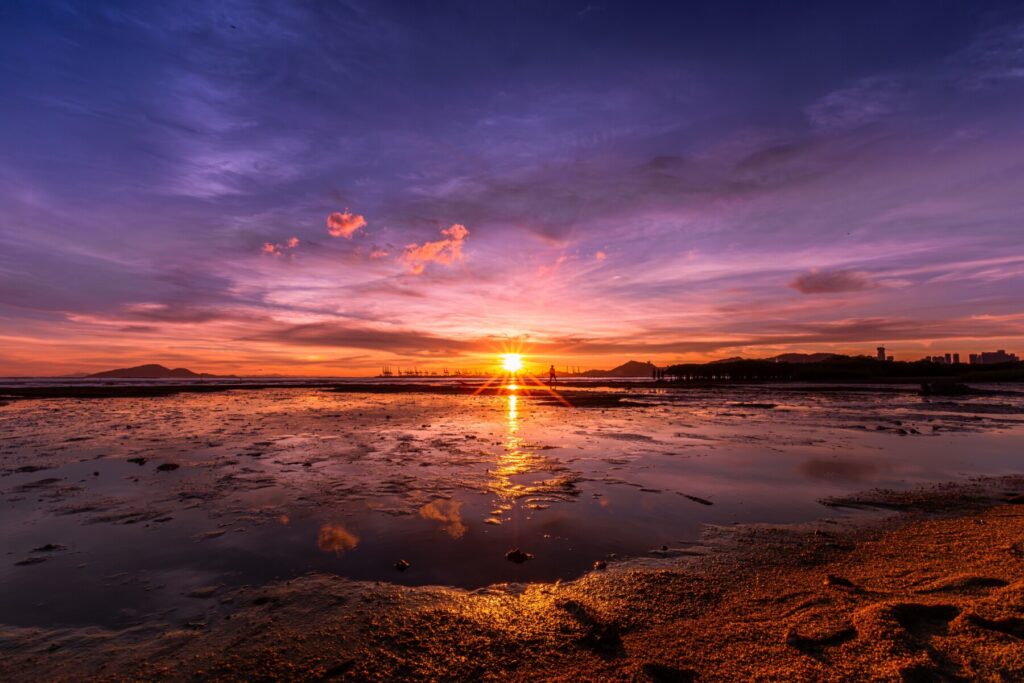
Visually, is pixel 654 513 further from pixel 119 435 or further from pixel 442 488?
pixel 119 435

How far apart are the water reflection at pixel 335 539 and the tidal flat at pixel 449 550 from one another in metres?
0.05

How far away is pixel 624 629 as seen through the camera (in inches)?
162

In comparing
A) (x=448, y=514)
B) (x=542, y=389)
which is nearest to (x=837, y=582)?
(x=448, y=514)

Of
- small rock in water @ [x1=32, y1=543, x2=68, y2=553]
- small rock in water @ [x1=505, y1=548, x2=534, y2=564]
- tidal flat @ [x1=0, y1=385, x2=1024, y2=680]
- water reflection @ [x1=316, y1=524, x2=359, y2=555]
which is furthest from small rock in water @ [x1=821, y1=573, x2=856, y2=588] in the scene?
small rock in water @ [x1=32, y1=543, x2=68, y2=553]

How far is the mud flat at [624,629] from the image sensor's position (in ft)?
11.5

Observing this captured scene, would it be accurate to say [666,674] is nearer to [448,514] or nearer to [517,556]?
[517,556]

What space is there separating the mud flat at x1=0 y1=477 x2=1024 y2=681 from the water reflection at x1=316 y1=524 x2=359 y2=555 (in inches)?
31.1

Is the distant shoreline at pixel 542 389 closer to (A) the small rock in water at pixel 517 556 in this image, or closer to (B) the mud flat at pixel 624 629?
(A) the small rock in water at pixel 517 556

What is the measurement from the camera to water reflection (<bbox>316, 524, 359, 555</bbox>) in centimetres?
620

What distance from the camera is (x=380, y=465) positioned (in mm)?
11695

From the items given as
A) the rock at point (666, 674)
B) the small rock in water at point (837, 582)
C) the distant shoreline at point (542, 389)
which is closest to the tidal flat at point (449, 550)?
the rock at point (666, 674)

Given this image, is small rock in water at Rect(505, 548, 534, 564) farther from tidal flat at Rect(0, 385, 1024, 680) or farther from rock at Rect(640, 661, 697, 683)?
rock at Rect(640, 661, 697, 683)

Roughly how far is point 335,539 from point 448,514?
6.18 ft

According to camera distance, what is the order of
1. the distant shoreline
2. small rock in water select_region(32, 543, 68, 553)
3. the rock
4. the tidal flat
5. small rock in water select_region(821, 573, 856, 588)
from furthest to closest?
the distant shoreline < small rock in water select_region(32, 543, 68, 553) < small rock in water select_region(821, 573, 856, 588) < the tidal flat < the rock
